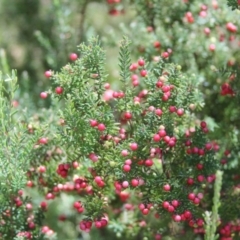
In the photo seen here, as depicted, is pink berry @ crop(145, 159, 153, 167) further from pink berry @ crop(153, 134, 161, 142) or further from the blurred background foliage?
the blurred background foliage

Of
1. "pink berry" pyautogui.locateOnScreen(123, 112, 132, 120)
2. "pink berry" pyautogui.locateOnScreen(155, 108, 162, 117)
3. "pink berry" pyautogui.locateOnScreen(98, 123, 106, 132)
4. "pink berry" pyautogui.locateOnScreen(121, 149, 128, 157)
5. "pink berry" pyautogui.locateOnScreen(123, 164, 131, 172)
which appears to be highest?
"pink berry" pyautogui.locateOnScreen(123, 112, 132, 120)

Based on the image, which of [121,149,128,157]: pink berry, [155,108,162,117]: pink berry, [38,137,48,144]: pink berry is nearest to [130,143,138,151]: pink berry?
[121,149,128,157]: pink berry

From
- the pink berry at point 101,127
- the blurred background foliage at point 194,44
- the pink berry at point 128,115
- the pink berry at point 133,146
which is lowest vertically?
the pink berry at point 133,146

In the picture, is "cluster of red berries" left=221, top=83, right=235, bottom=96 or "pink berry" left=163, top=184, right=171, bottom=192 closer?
"pink berry" left=163, top=184, right=171, bottom=192

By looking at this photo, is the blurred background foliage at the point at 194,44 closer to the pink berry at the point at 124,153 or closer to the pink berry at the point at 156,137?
the pink berry at the point at 156,137

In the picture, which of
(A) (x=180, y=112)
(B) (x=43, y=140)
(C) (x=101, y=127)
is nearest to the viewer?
(C) (x=101, y=127)

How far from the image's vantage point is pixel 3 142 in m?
2.09

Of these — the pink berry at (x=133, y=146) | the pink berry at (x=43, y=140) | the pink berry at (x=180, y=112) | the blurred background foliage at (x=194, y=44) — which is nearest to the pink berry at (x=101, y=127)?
the pink berry at (x=133, y=146)

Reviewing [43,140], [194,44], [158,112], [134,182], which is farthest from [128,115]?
[194,44]

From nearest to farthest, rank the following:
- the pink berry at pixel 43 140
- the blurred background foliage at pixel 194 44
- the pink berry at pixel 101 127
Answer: the pink berry at pixel 101 127, the pink berry at pixel 43 140, the blurred background foliage at pixel 194 44

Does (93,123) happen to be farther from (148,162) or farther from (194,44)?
(194,44)

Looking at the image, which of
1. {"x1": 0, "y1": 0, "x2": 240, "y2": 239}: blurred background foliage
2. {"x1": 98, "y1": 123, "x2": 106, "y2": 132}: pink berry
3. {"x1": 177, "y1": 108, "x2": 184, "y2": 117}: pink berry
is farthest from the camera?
{"x1": 0, "y1": 0, "x2": 240, "y2": 239}: blurred background foliage

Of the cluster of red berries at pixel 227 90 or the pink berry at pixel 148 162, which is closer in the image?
the pink berry at pixel 148 162

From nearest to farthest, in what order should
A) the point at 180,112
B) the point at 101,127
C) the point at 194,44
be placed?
the point at 101,127, the point at 180,112, the point at 194,44
